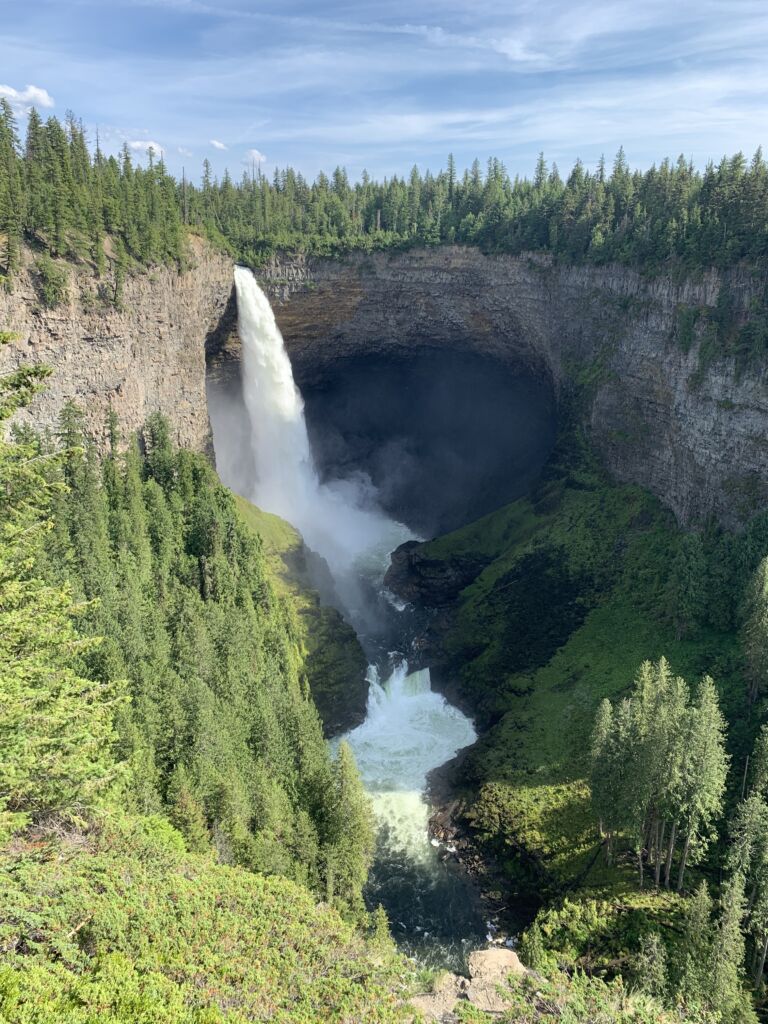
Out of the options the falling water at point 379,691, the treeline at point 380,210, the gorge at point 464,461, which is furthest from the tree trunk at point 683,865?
the treeline at point 380,210

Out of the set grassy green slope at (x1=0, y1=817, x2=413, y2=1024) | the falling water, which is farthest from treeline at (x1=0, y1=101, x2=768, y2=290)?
grassy green slope at (x1=0, y1=817, x2=413, y2=1024)

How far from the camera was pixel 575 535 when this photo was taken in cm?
6209

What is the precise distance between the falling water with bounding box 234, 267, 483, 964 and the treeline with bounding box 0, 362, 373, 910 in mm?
4214

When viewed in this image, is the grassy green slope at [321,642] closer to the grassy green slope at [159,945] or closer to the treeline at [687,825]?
the treeline at [687,825]

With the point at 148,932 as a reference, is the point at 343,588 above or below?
below

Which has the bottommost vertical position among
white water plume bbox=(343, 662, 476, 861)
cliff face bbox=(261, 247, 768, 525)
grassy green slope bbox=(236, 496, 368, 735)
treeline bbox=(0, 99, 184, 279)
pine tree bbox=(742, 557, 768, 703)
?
white water plume bbox=(343, 662, 476, 861)

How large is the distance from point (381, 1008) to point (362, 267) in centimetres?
7306

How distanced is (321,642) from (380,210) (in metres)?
57.7

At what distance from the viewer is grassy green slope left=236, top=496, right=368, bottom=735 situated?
53656mm

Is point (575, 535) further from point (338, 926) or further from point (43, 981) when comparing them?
point (43, 981)

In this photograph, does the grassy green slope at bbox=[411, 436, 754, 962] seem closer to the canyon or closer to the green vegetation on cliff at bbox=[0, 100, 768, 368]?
the canyon

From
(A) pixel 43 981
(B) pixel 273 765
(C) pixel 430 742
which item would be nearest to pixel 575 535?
(C) pixel 430 742

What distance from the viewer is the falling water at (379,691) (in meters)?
39.0

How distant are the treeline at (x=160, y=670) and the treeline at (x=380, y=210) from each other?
48.9 ft
